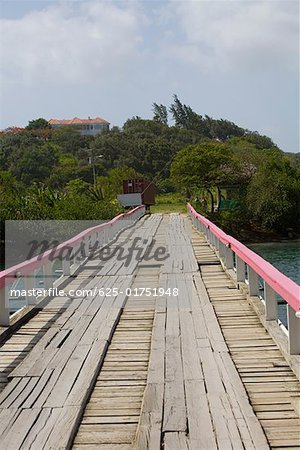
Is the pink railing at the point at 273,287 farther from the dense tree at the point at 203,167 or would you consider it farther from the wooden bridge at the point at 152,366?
the dense tree at the point at 203,167

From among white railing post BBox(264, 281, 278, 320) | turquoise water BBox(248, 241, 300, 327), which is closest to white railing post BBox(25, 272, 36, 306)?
white railing post BBox(264, 281, 278, 320)

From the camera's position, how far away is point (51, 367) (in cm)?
533

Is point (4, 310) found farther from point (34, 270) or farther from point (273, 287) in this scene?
point (273, 287)

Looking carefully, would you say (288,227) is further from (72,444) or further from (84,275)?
(72,444)

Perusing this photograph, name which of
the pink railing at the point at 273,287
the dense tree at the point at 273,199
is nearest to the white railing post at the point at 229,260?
the pink railing at the point at 273,287

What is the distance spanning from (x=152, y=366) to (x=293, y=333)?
1.28 meters

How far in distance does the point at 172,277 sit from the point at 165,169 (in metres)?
77.3

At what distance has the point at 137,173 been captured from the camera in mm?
72062

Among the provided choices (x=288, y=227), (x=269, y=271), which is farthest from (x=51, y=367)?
(x=288, y=227)

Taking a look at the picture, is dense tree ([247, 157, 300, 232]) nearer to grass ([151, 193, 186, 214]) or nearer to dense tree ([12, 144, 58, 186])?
grass ([151, 193, 186, 214])

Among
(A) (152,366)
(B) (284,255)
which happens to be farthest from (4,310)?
(B) (284,255)

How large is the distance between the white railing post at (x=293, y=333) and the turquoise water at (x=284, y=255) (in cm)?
2004

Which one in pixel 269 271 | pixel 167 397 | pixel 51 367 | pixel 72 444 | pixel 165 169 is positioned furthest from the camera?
pixel 165 169

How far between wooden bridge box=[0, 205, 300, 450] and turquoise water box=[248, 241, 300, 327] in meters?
17.7
